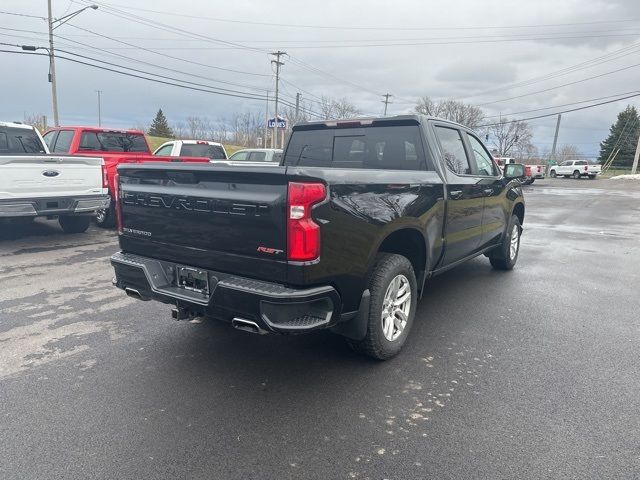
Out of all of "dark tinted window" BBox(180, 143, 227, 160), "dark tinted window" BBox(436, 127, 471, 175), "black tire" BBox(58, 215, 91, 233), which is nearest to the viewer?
"dark tinted window" BBox(436, 127, 471, 175)

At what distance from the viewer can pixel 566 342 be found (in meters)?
4.14

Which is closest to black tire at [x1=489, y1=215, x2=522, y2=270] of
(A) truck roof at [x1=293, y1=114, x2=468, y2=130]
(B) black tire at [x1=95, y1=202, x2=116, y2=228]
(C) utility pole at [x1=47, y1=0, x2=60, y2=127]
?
(A) truck roof at [x1=293, y1=114, x2=468, y2=130]

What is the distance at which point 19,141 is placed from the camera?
8.73m

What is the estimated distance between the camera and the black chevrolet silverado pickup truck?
2.80 metres

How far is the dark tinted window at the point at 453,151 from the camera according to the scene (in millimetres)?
4532

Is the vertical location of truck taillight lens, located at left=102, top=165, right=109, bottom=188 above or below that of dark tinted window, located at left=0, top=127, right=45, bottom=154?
below

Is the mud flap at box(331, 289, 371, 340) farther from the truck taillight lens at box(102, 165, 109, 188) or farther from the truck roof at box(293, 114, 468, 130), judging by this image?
the truck taillight lens at box(102, 165, 109, 188)

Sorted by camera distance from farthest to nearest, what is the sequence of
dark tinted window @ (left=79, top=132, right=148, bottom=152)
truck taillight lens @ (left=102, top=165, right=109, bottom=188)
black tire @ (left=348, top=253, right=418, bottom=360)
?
dark tinted window @ (left=79, top=132, right=148, bottom=152)
truck taillight lens @ (left=102, top=165, right=109, bottom=188)
black tire @ (left=348, top=253, right=418, bottom=360)

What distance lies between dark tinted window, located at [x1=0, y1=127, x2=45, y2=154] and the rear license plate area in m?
7.28

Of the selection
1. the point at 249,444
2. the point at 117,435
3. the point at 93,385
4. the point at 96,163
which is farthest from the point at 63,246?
the point at 249,444

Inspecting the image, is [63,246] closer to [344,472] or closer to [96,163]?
[96,163]

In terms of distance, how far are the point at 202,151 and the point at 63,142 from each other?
3714 millimetres

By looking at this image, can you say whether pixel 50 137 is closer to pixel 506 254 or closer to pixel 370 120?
pixel 370 120

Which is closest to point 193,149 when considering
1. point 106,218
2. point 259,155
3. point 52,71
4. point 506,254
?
point 259,155
